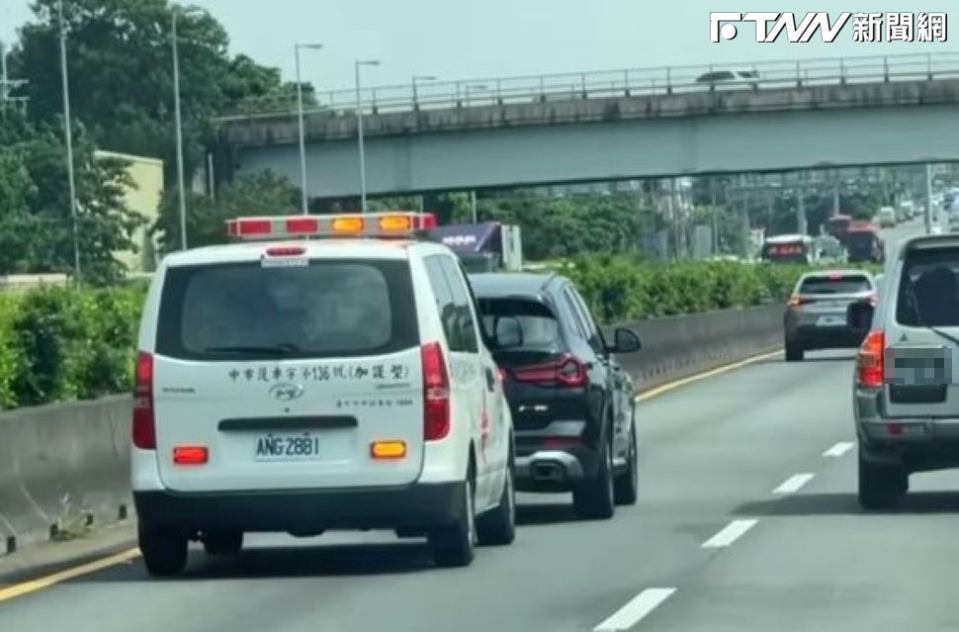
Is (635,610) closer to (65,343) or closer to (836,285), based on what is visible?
(65,343)

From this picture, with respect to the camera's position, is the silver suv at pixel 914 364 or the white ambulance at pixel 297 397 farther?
the silver suv at pixel 914 364

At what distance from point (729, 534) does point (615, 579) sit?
288 centimetres

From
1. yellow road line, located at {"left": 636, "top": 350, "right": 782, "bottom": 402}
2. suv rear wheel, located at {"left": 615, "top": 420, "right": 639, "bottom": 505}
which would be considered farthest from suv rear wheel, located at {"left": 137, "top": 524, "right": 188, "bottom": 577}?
yellow road line, located at {"left": 636, "top": 350, "right": 782, "bottom": 402}

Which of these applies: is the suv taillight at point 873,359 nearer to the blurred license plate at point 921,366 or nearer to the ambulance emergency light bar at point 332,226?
the blurred license plate at point 921,366

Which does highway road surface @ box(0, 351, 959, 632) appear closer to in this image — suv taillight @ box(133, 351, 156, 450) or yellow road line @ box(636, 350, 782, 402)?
suv taillight @ box(133, 351, 156, 450)

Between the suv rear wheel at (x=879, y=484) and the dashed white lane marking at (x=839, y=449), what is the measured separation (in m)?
6.28

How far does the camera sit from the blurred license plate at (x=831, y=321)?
49.8 meters

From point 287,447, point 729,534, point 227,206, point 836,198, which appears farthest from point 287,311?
point 836,198

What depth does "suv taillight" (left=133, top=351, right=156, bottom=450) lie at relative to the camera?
15.3m

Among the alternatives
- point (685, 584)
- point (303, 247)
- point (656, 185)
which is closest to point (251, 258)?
point (303, 247)

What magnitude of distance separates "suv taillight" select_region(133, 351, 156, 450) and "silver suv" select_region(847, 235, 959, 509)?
530cm

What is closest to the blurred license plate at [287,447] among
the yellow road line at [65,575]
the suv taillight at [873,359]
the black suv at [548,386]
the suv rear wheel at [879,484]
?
the yellow road line at [65,575]

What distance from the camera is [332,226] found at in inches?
680

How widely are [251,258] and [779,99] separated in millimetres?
60717
